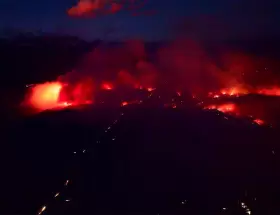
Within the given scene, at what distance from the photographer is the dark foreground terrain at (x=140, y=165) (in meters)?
12.4

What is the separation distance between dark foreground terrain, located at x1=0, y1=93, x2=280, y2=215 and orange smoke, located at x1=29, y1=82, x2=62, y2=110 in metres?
4.86

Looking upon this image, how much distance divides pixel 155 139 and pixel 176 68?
22398 mm

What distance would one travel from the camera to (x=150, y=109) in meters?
23.5

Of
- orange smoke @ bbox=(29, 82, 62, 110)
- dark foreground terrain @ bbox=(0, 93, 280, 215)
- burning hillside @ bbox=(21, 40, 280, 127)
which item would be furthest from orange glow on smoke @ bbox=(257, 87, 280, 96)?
orange smoke @ bbox=(29, 82, 62, 110)

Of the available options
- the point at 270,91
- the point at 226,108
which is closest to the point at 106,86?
the point at 226,108

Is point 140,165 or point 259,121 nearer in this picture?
point 140,165

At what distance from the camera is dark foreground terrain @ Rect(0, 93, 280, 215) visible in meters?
12.4

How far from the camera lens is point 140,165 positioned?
49.1ft

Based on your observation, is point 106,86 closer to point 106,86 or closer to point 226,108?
point 106,86

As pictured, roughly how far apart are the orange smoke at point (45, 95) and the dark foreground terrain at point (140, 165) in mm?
4857

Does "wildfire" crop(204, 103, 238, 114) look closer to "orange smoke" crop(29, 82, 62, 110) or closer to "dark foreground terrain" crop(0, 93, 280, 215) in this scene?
"dark foreground terrain" crop(0, 93, 280, 215)

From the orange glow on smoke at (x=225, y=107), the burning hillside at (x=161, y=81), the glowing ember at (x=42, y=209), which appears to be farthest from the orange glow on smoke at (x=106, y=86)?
the glowing ember at (x=42, y=209)

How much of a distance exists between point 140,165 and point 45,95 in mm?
15535

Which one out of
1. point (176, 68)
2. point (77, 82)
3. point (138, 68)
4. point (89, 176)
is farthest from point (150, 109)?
point (176, 68)
